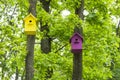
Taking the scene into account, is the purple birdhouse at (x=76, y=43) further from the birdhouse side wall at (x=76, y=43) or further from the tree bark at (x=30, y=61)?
the tree bark at (x=30, y=61)

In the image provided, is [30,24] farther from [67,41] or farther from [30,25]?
[67,41]

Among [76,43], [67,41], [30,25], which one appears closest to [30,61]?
[30,25]

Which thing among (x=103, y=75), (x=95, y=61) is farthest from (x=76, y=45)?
(x=103, y=75)

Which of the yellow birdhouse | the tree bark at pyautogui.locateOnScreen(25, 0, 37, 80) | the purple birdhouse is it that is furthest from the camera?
the purple birdhouse

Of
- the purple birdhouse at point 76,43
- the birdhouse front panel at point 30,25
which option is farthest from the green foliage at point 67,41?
the birdhouse front panel at point 30,25

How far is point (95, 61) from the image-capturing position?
30.5 ft

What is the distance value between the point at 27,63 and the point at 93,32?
3.94 metres

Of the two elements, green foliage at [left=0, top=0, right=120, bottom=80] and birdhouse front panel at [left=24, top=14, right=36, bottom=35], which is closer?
birdhouse front panel at [left=24, top=14, right=36, bottom=35]

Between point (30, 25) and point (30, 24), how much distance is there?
18 millimetres

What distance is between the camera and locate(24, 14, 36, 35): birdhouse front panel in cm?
545

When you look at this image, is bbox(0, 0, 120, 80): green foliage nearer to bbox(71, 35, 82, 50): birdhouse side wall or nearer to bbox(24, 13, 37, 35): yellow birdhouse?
bbox(71, 35, 82, 50): birdhouse side wall

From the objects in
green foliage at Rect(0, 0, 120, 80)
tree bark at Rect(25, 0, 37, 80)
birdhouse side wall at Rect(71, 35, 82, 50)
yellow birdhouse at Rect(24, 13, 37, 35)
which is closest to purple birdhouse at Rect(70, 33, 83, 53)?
birdhouse side wall at Rect(71, 35, 82, 50)

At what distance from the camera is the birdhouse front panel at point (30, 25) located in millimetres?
5445

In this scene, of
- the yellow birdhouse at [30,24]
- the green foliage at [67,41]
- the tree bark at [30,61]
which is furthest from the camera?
the green foliage at [67,41]
